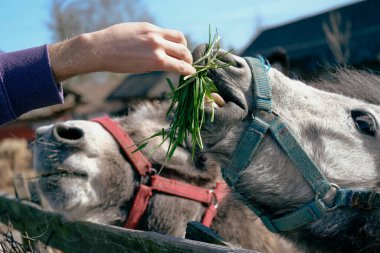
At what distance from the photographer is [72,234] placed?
2703mm

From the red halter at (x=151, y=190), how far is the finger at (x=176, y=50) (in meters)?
1.46

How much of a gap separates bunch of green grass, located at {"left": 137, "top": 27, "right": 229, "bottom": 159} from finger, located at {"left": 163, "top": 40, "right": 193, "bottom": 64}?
0.60 feet

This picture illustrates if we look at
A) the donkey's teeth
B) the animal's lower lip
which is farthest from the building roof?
the donkey's teeth

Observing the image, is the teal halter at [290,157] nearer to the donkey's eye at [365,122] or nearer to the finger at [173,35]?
the donkey's eye at [365,122]

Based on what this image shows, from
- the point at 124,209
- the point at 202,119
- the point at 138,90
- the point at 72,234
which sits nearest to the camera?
the point at 202,119

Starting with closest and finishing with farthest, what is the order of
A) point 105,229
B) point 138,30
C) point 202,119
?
point 138,30, point 202,119, point 105,229

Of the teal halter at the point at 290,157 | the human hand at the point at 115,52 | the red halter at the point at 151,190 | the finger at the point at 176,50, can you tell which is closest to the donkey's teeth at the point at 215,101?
the teal halter at the point at 290,157

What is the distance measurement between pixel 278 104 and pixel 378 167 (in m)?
0.56

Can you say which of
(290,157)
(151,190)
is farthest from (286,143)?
(151,190)

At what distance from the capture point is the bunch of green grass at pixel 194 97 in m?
1.94

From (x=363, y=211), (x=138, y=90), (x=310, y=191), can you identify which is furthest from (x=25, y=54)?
(x=138, y=90)

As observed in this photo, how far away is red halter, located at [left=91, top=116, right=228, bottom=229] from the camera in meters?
3.05

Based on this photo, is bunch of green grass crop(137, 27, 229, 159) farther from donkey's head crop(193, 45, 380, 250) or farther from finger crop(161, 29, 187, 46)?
finger crop(161, 29, 187, 46)

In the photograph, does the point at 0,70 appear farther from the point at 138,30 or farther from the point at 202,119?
the point at 202,119
